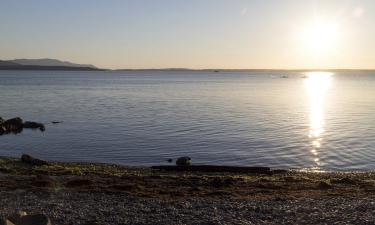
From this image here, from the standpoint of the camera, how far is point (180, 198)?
17.0 metres

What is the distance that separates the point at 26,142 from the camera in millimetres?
38750

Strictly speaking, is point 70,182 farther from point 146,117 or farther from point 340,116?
point 340,116

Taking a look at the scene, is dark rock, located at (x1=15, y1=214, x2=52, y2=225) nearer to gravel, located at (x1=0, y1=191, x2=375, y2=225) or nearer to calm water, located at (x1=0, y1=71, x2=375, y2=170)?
gravel, located at (x1=0, y1=191, x2=375, y2=225)

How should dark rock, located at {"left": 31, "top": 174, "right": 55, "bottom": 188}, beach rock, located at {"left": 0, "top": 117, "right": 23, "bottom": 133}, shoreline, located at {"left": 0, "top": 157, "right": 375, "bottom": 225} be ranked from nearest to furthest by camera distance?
shoreline, located at {"left": 0, "top": 157, "right": 375, "bottom": 225}
dark rock, located at {"left": 31, "top": 174, "right": 55, "bottom": 188}
beach rock, located at {"left": 0, "top": 117, "right": 23, "bottom": 133}

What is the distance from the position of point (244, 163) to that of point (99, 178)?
10.4 meters

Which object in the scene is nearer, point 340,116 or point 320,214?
point 320,214

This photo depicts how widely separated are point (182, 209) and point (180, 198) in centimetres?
184

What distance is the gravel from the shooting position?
13930 millimetres

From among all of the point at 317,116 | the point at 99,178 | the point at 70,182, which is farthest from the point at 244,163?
the point at 317,116

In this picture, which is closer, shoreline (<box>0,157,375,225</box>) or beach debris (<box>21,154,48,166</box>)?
shoreline (<box>0,157,375,225</box>)

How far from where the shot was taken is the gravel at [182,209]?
45.7ft

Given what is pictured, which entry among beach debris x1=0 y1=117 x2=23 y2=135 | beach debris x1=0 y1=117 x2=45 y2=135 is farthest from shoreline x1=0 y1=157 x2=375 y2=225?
beach debris x1=0 y1=117 x2=45 y2=135

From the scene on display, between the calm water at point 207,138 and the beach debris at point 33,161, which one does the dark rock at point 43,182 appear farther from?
the calm water at point 207,138

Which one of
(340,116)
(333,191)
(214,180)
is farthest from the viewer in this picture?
(340,116)
